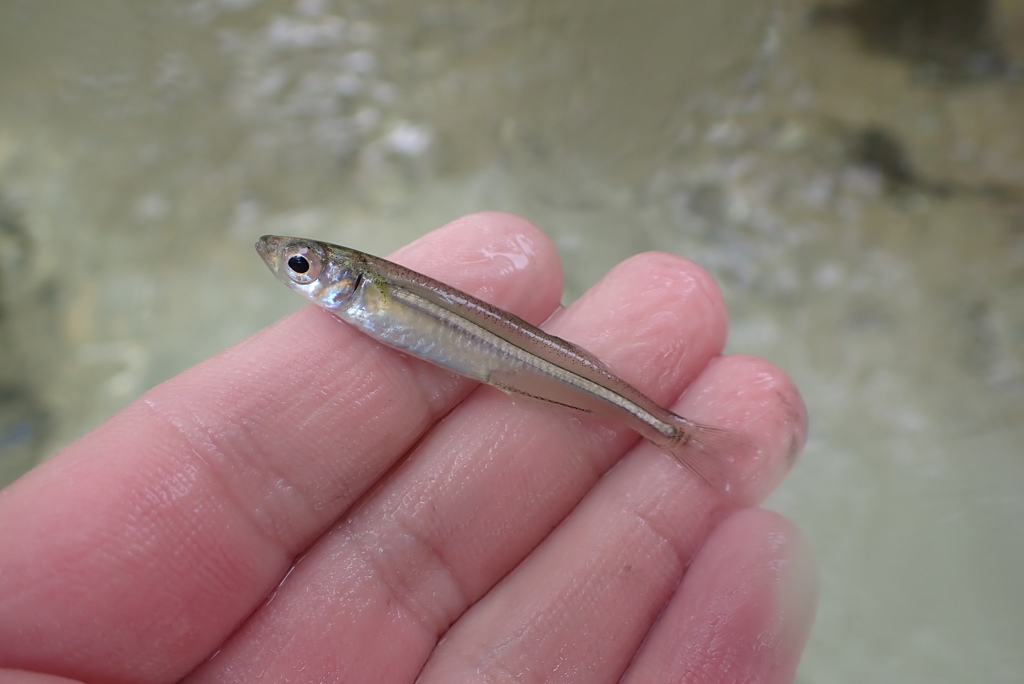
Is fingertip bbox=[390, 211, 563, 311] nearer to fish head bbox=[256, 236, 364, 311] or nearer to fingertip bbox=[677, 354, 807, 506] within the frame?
fish head bbox=[256, 236, 364, 311]

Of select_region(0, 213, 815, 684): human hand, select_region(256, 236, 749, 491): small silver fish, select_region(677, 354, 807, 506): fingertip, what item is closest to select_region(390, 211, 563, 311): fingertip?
select_region(0, 213, 815, 684): human hand

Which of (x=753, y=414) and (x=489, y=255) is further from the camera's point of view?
(x=489, y=255)

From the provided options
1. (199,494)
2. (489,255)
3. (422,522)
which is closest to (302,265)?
(489,255)

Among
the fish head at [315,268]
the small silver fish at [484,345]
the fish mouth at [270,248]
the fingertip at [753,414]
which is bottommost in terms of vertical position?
the fingertip at [753,414]

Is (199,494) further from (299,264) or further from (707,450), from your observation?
(707,450)

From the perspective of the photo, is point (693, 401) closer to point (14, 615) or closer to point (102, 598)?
point (102, 598)

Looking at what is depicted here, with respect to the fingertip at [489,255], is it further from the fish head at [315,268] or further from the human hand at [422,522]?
the fish head at [315,268]

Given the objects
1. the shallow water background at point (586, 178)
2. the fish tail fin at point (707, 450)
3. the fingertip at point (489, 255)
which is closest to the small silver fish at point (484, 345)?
the fish tail fin at point (707, 450)

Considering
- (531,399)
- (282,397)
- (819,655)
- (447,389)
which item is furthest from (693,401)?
(819,655)
